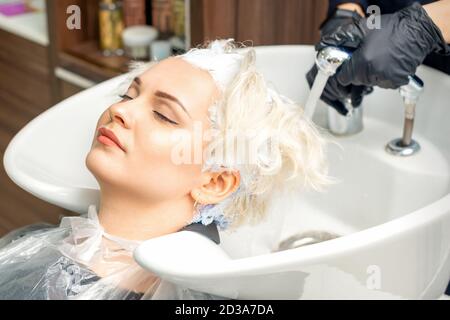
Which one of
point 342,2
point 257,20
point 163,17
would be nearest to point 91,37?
point 163,17

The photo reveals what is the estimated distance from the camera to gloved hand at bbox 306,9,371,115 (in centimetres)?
115

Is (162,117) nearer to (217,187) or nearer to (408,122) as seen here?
(217,187)

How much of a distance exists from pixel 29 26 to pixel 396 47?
1338 millimetres

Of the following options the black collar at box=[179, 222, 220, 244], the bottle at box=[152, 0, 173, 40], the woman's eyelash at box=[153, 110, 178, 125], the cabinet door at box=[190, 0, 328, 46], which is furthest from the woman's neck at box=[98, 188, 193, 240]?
the bottle at box=[152, 0, 173, 40]

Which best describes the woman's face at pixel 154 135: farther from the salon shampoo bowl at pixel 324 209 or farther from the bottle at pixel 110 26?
the bottle at pixel 110 26

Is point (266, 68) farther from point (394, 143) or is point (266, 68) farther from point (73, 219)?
point (73, 219)

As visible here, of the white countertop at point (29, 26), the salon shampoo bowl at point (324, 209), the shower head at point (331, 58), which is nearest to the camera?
the salon shampoo bowl at point (324, 209)

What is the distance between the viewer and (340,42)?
3.78 feet

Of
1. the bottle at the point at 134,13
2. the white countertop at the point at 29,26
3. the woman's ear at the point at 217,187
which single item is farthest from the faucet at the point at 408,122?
the white countertop at the point at 29,26

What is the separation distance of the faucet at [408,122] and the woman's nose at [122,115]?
474 mm

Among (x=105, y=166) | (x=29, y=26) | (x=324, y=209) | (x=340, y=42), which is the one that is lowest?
(x=324, y=209)

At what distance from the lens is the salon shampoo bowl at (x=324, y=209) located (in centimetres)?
89

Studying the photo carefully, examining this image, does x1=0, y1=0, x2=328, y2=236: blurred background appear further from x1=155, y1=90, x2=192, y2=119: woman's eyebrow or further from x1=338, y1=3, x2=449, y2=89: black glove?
x1=155, y1=90, x2=192, y2=119: woman's eyebrow

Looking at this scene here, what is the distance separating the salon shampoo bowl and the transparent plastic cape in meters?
0.08
